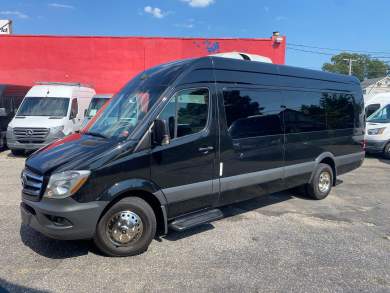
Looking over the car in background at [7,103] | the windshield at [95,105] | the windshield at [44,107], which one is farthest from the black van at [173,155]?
the car in background at [7,103]

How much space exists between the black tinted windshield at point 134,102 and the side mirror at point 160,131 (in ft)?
0.91

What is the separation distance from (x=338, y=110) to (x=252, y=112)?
112 inches

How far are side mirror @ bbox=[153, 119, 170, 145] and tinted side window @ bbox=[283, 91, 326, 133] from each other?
106 inches

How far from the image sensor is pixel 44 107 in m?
12.7

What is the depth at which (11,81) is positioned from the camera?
19891 mm

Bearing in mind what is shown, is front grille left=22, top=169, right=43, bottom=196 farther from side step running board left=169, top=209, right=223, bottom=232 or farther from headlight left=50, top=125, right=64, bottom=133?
headlight left=50, top=125, right=64, bottom=133

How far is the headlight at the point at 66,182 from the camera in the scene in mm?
4043

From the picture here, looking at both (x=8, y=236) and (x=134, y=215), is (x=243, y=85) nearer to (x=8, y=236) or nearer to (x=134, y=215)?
(x=134, y=215)

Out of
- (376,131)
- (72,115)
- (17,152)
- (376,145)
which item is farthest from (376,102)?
(17,152)

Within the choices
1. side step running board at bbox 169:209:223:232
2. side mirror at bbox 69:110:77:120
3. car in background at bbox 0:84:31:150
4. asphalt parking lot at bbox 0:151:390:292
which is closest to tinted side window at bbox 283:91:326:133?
asphalt parking lot at bbox 0:151:390:292

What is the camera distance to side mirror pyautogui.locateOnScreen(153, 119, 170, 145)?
4.41 metres

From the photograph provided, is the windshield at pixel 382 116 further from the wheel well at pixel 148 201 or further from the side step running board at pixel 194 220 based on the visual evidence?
the wheel well at pixel 148 201

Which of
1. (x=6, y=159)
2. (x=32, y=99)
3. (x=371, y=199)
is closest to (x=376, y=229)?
(x=371, y=199)

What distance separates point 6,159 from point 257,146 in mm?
9189
